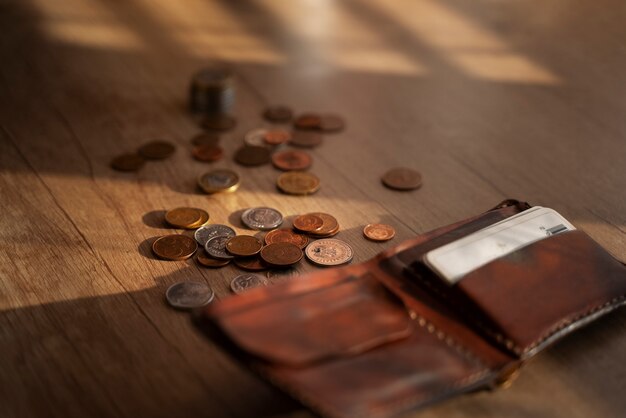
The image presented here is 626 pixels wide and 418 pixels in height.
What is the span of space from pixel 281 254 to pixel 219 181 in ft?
1.46

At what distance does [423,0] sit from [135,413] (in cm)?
263

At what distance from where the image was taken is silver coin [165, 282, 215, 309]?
1.95 metres

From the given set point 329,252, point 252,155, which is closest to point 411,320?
point 329,252

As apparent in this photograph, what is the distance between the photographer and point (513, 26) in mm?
3484

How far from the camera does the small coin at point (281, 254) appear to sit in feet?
6.82

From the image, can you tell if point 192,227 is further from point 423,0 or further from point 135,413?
point 423,0


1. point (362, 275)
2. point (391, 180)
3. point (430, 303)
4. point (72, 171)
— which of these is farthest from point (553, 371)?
point (72, 171)

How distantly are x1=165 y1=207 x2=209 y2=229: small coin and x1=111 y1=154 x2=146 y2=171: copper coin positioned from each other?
0.96ft

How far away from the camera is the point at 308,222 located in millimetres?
2252

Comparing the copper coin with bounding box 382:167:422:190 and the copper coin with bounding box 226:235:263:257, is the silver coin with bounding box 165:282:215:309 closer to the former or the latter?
the copper coin with bounding box 226:235:263:257

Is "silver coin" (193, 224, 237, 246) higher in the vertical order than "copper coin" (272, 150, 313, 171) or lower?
lower

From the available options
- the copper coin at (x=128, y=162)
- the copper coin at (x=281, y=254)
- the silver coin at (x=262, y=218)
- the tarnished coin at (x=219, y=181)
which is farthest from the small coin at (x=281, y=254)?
the copper coin at (x=128, y=162)

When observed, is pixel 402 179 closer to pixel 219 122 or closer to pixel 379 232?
pixel 379 232

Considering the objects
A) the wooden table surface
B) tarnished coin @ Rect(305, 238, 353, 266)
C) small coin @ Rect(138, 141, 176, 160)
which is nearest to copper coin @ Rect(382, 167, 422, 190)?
the wooden table surface
